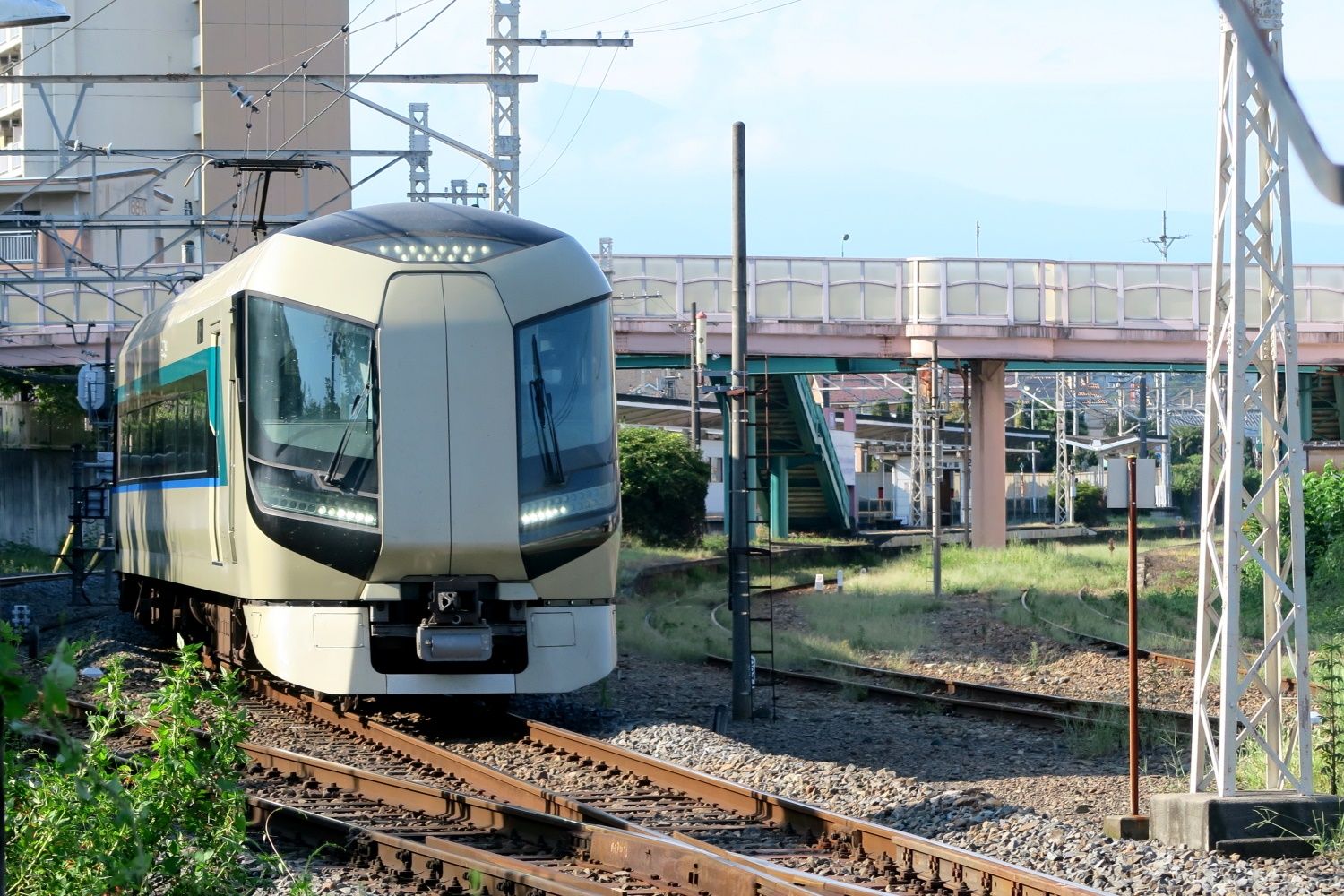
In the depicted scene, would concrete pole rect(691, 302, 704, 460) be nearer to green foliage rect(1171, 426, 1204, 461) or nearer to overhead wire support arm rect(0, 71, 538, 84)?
overhead wire support arm rect(0, 71, 538, 84)

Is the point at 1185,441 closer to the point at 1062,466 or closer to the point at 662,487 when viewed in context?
the point at 1062,466

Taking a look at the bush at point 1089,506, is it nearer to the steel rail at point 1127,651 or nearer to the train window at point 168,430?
the steel rail at point 1127,651

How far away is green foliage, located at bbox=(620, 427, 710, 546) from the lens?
39469mm

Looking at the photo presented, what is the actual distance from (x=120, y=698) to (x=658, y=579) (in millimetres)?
24577

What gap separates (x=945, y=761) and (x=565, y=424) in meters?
3.80

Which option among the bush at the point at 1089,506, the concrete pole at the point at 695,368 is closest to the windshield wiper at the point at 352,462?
the concrete pole at the point at 695,368

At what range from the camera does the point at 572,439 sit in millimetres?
11977

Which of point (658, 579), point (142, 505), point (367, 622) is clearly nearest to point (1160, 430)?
point (658, 579)

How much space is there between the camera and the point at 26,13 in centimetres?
1202

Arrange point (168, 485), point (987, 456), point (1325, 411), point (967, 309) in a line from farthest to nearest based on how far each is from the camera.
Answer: point (1325, 411) → point (987, 456) → point (967, 309) → point (168, 485)

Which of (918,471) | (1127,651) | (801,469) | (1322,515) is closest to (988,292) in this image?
(1322,515)

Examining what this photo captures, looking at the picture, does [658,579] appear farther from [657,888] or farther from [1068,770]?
[657,888]

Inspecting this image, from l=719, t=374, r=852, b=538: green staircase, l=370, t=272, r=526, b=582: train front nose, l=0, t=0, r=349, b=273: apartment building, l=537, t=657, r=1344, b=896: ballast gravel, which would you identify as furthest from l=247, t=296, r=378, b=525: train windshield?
l=0, t=0, r=349, b=273: apartment building

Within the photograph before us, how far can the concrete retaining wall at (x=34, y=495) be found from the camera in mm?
39562
